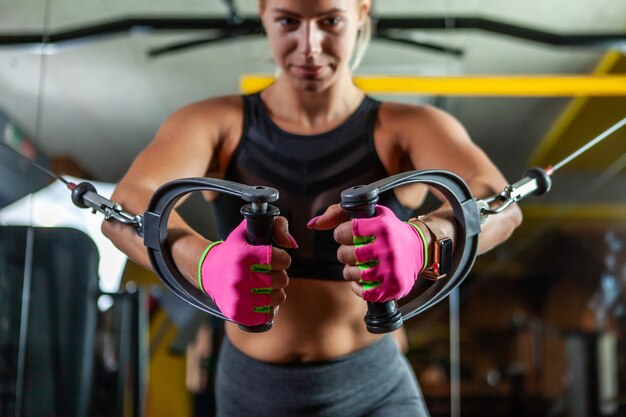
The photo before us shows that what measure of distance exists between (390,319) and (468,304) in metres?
0.83

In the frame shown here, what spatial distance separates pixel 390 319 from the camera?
2.50 ft

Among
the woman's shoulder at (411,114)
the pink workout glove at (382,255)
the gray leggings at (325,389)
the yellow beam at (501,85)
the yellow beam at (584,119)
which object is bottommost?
the gray leggings at (325,389)

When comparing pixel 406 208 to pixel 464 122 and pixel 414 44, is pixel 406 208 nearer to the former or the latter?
pixel 464 122

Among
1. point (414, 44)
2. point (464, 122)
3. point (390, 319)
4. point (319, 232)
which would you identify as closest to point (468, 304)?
point (464, 122)

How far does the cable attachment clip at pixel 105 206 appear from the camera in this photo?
2.80 ft

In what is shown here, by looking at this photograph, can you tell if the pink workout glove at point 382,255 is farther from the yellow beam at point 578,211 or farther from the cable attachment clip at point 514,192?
the yellow beam at point 578,211

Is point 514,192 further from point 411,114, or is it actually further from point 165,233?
point 165,233

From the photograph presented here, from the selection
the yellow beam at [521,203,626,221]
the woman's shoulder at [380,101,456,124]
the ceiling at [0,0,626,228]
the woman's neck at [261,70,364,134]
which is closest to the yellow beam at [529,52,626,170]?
the ceiling at [0,0,626,228]

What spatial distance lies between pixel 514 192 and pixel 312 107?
320mm

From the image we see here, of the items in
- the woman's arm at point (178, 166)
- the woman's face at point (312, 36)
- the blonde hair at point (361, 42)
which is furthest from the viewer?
the blonde hair at point (361, 42)

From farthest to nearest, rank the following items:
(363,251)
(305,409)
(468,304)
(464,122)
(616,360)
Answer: (616,360)
(468,304)
(464,122)
(305,409)
(363,251)

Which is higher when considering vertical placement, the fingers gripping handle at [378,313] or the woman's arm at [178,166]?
the woman's arm at [178,166]

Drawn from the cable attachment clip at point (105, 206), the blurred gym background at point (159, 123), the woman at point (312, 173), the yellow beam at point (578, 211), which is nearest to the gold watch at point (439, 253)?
the woman at point (312, 173)

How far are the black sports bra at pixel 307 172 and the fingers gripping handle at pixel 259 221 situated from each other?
25 cm
